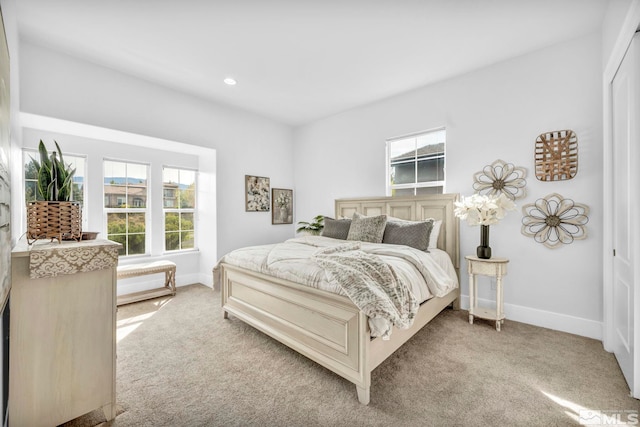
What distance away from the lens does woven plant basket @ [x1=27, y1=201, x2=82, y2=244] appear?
1442 millimetres

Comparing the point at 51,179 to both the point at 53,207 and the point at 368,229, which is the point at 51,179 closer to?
the point at 53,207

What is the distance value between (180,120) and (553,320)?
498cm

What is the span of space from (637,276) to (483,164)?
1.77 m

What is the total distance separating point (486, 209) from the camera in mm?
2736

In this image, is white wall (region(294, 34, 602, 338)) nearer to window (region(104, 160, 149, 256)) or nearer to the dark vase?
the dark vase

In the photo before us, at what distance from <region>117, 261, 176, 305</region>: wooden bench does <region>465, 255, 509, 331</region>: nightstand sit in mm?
3796

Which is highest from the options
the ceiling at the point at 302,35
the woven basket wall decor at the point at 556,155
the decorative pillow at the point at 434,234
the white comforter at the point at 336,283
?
the ceiling at the point at 302,35

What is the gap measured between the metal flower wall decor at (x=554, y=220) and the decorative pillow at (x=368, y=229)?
1.47 m

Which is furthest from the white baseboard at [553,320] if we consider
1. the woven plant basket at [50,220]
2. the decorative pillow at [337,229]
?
the woven plant basket at [50,220]

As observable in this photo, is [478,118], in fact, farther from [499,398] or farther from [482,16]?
[499,398]

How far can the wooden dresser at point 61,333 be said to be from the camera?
1.30m

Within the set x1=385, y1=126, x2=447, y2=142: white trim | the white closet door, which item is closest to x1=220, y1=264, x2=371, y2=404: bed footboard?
the white closet door

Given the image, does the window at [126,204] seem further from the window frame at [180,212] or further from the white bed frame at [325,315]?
the white bed frame at [325,315]

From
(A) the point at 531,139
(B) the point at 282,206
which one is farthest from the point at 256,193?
(A) the point at 531,139
